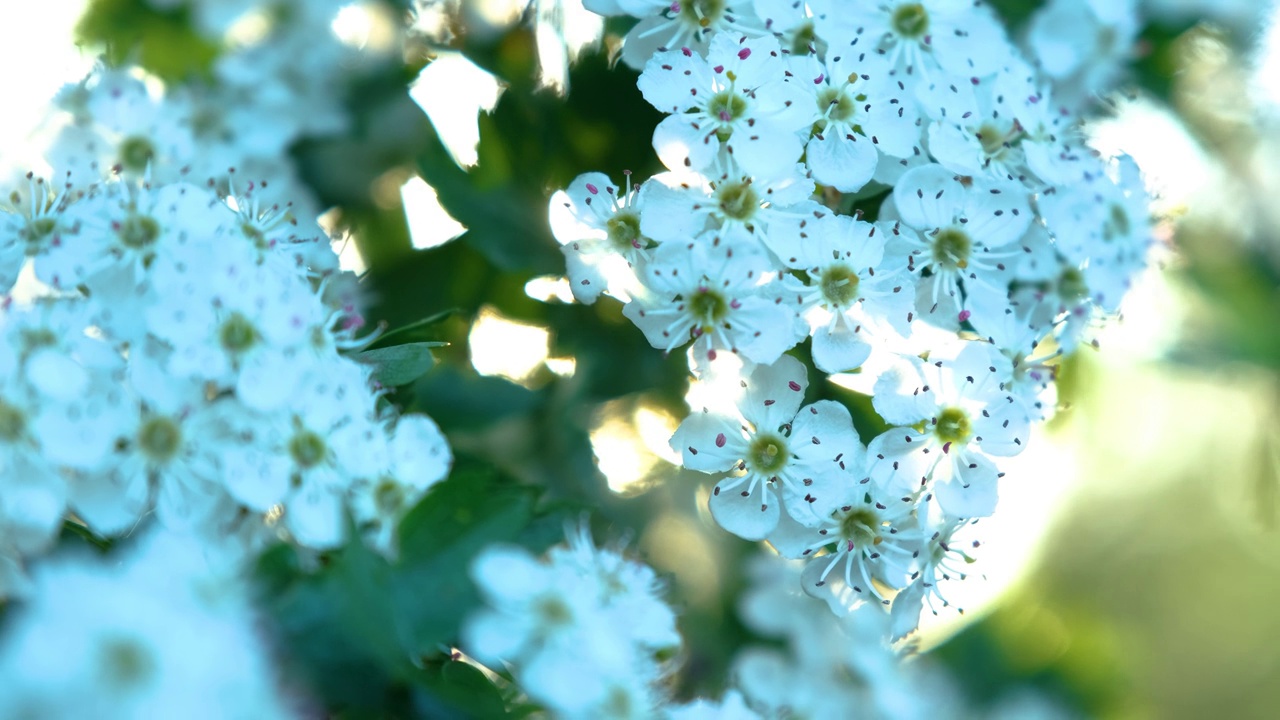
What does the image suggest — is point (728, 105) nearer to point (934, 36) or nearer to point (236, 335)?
point (934, 36)

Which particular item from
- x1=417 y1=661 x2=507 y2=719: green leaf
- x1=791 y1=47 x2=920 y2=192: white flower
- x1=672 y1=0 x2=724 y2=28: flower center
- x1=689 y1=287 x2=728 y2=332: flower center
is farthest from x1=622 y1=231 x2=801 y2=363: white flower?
x1=417 y1=661 x2=507 y2=719: green leaf

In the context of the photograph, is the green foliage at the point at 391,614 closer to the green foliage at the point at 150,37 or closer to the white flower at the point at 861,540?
the white flower at the point at 861,540

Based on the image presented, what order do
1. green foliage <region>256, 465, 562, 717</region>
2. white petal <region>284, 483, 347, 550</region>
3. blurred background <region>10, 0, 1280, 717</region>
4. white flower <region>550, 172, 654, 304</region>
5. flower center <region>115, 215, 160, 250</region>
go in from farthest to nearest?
1. blurred background <region>10, 0, 1280, 717</region>
2. white flower <region>550, 172, 654, 304</region>
3. flower center <region>115, 215, 160, 250</region>
4. white petal <region>284, 483, 347, 550</region>
5. green foliage <region>256, 465, 562, 717</region>

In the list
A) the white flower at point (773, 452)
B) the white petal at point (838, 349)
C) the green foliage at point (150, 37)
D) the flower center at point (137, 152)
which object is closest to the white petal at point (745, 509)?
the white flower at point (773, 452)

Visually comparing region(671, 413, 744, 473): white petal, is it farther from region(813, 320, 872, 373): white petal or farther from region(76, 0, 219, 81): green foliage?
region(76, 0, 219, 81): green foliage

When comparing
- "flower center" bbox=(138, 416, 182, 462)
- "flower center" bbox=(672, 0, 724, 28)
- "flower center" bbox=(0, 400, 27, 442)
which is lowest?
"flower center" bbox=(138, 416, 182, 462)

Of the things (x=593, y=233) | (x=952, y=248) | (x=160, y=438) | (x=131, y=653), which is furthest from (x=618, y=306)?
(x=131, y=653)
